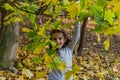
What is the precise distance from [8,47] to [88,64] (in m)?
2.58

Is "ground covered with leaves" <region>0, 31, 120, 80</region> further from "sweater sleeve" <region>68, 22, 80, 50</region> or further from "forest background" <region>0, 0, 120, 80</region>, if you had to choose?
"sweater sleeve" <region>68, 22, 80, 50</region>

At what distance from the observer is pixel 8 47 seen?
6594 mm

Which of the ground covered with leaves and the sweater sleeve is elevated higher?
the sweater sleeve

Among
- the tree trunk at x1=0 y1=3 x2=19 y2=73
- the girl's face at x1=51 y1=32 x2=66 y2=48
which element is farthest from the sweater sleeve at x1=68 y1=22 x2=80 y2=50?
the tree trunk at x1=0 y1=3 x2=19 y2=73

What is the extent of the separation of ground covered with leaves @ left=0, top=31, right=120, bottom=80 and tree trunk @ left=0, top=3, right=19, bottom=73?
18 centimetres

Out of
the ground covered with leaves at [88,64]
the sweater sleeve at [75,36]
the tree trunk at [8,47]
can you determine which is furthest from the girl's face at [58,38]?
the tree trunk at [8,47]

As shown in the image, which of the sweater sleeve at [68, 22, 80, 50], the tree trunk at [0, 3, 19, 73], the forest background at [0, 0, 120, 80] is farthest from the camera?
the tree trunk at [0, 3, 19, 73]

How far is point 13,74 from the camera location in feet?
21.1

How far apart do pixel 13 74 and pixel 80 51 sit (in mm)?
3111

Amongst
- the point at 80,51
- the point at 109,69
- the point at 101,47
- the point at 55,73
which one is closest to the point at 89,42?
the point at 101,47

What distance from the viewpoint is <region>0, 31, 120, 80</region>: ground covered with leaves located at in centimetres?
653

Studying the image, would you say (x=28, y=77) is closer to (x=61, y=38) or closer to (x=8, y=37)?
(x=8, y=37)

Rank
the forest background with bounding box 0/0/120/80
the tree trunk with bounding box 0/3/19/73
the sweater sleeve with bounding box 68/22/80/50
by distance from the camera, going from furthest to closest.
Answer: the tree trunk with bounding box 0/3/19/73 → the sweater sleeve with bounding box 68/22/80/50 → the forest background with bounding box 0/0/120/80

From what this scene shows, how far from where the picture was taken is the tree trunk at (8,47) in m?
6.43
